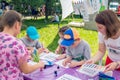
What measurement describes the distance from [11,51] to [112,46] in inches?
48.5

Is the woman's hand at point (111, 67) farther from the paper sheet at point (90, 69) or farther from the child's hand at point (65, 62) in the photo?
the child's hand at point (65, 62)

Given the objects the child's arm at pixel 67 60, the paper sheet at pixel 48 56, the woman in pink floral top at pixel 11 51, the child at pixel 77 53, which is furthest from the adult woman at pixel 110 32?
the woman in pink floral top at pixel 11 51

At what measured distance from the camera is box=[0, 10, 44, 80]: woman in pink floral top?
1.83m

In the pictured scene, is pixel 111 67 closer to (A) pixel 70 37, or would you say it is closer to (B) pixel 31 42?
(A) pixel 70 37

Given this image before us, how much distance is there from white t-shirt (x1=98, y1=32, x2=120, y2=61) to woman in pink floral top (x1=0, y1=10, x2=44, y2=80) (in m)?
1.04

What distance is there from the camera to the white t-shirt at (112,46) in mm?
2468

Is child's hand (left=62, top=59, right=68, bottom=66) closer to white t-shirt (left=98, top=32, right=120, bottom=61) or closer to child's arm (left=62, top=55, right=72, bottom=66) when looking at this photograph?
child's arm (left=62, top=55, right=72, bottom=66)

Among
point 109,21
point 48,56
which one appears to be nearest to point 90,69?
point 109,21

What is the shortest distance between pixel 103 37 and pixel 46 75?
0.82 metres

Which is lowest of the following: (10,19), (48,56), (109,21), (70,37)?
(48,56)

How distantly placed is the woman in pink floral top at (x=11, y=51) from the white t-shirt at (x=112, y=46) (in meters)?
1.04

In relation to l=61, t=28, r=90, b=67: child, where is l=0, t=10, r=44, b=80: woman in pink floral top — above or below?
above

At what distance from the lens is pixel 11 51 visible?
1.82m

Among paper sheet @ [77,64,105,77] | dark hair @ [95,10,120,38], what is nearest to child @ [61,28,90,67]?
paper sheet @ [77,64,105,77]
